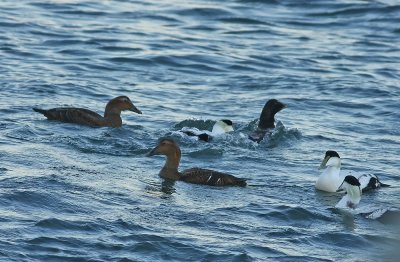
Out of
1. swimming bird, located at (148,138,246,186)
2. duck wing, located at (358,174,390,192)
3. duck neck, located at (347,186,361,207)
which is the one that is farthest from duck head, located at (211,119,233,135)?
duck neck, located at (347,186,361,207)

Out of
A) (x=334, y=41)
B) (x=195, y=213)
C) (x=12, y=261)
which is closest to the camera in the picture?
(x=12, y=261)

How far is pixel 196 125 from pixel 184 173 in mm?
3590

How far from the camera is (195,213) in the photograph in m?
12.5

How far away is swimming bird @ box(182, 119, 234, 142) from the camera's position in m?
16.3

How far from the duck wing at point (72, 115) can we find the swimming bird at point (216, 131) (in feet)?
4.98

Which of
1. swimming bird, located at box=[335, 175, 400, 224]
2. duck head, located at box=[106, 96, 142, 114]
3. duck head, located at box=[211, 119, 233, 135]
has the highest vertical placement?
duck head, located at box=[106, 96, 142, 114]

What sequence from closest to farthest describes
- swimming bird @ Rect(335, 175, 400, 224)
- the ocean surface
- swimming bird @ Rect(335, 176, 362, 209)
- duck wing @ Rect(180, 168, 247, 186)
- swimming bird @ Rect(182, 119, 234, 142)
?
the ocean surface
swimming bird @ Rect(335, 175, 400, 224)
swimming bird @ Rect(335, 176, 362, 209)
duck wing @ Rect(180, 168, 247, 186)
swimming bird @ Rect(182, 119, 234, 142)

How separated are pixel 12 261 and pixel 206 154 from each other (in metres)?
5.77

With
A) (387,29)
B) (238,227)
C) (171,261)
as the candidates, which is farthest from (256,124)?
(387,29)

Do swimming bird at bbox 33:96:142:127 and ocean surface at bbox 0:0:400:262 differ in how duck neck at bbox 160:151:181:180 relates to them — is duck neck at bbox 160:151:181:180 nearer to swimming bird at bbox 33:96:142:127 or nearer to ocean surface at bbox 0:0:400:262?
ocean surface at bbox 0:0:400:262

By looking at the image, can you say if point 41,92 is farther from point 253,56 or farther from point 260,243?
point 260,243

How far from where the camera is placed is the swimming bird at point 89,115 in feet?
56.1

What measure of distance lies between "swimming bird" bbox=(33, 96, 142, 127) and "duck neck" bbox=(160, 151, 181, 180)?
2879mm

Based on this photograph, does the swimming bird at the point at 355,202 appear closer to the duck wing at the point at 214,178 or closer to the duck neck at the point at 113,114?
the duck wing at the point at 214,178
